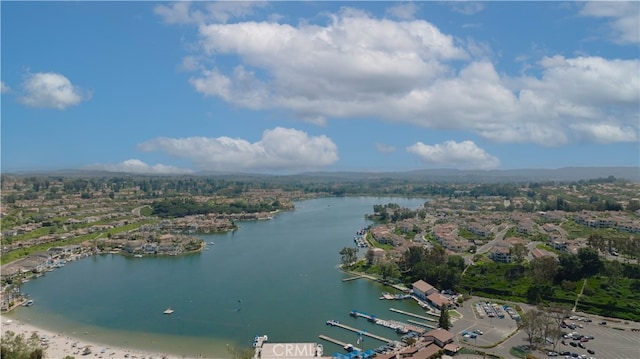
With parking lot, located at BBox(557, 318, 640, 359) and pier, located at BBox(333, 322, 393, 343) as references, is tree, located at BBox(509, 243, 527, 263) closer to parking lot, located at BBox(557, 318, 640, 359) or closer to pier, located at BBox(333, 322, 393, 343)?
parking lot, located at BBox(557, 318, 640, 359)

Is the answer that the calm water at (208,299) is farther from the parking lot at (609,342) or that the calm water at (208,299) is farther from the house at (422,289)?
the parking lot at (609,342)

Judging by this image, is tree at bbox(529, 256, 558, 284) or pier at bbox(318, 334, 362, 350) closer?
pier at bbox(318, 334, 362, 350)

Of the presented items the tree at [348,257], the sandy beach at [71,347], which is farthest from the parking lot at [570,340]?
the sandy beach at [71,347]

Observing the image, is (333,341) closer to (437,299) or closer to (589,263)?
(437,299)

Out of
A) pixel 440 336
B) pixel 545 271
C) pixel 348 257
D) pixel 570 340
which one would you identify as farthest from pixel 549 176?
pixel 440 336

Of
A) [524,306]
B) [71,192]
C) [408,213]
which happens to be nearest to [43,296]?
[524,306]

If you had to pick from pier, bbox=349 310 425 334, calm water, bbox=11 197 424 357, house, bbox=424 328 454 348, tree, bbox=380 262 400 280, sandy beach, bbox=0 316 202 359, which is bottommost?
sandy beach, bbox=0 316 202 359

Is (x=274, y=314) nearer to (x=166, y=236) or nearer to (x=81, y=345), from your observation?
(x=81, y=345)

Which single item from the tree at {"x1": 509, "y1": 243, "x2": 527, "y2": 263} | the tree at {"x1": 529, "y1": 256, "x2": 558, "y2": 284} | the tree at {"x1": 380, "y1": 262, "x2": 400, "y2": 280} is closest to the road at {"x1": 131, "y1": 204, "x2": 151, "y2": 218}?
the tree at {"x1": 380, "y1": 262, "x2": 400, "y2": 280}
